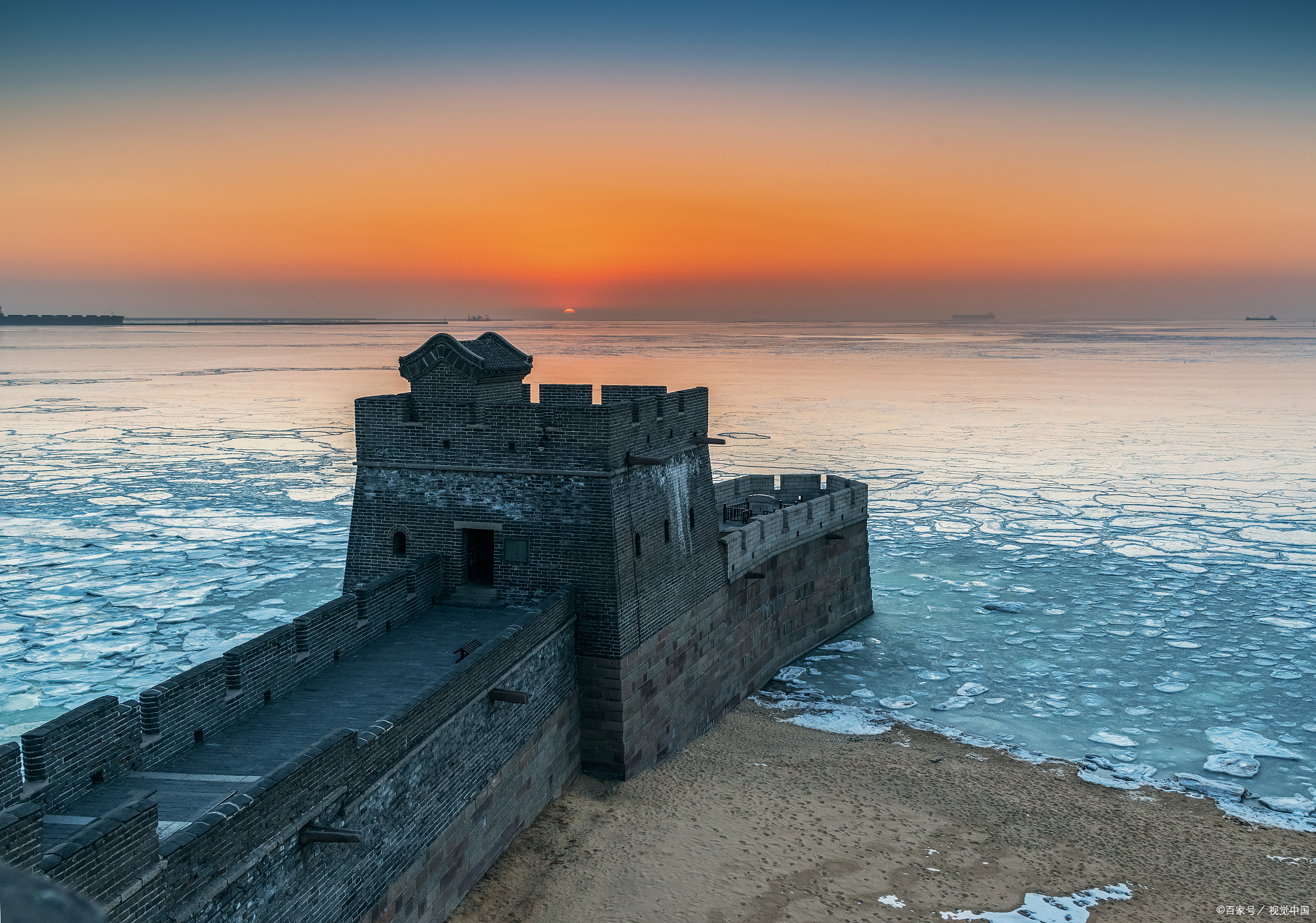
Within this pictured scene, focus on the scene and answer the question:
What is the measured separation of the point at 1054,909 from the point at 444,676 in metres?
9.38

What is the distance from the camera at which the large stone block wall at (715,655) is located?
17953mm

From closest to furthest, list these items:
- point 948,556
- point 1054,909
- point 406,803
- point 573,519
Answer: point 406,803 < point 1054,909 < point 573,519 < point 948,556

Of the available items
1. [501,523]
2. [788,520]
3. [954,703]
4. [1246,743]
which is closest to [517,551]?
[501,523]

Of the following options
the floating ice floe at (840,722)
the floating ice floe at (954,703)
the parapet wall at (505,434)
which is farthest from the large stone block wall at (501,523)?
the floating ice floe at (954,703)

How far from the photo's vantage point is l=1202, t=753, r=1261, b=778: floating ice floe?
2028 cm

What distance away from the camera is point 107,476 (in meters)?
50.0

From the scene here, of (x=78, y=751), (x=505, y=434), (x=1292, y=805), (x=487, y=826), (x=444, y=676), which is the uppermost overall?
(x=505, y=434)

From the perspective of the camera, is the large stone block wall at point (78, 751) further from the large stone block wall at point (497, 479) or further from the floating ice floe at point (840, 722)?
the floating ice floe at point (840, 722)

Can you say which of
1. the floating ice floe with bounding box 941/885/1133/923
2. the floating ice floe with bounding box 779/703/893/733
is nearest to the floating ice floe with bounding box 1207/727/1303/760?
the floating ice floe with bounding box 779/703/893/733

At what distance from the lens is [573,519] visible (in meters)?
18.0

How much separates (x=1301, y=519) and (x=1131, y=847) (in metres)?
31.1

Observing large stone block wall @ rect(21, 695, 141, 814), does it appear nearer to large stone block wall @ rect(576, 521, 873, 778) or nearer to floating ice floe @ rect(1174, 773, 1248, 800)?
large stone block wall @ rect(576, 521, 873, 778)

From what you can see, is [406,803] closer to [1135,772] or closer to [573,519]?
[573,519]

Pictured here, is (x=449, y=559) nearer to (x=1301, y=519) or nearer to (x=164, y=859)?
(x=164, y=859)
